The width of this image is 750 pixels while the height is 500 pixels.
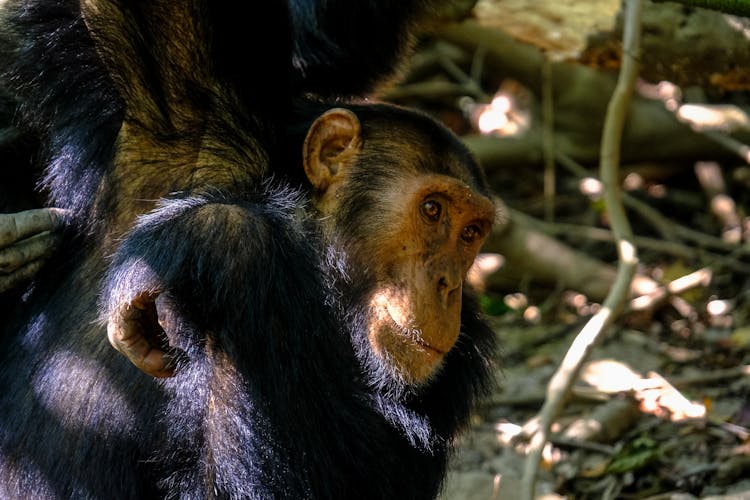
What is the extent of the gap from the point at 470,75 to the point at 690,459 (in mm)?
5259

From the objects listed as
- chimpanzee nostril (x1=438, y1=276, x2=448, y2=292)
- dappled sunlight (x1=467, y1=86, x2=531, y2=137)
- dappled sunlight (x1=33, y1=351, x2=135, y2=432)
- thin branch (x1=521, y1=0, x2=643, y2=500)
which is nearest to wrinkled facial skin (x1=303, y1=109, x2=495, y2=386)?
chimpanzee nostril (x1=438, y1=276, x2=448, y2=292)

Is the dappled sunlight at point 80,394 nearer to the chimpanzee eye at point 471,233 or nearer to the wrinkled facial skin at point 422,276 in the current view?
the wrinkled facial skin at point 422,276

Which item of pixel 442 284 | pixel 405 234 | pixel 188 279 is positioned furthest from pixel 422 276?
pixel 188 279

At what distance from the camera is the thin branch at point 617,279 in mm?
4566

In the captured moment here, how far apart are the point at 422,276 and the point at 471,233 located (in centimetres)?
39

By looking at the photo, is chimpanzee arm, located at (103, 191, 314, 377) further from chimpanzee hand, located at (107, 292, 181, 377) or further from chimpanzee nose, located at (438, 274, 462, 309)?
chimpanzee nose, located at (438, 274, 462, 309)

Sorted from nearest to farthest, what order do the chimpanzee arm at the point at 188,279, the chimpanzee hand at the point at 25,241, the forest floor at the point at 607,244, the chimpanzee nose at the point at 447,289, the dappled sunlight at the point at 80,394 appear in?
the chimpanzee arm at the point at 188,279, the dappled sunlight at the point at 80,394, the chimpanzee nose at the point at 447,289, the chimpanzee hand at the point at 25,241, the forest floor at the point at 607,244

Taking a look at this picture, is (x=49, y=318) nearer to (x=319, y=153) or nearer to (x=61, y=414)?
(x=61, y=414)

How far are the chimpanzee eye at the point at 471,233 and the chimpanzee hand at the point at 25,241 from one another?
4.98 ft

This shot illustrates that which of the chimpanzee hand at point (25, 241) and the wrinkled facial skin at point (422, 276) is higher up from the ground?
the chimpanzee hand at point (25, 241)

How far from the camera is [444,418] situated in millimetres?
4375

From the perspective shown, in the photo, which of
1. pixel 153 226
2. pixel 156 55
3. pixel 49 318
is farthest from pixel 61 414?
pixel 156 55

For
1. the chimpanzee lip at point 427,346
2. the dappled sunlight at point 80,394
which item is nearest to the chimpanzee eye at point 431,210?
the chimpanzee lip at point 427,346

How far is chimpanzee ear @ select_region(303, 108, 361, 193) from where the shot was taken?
4250 millimetres
